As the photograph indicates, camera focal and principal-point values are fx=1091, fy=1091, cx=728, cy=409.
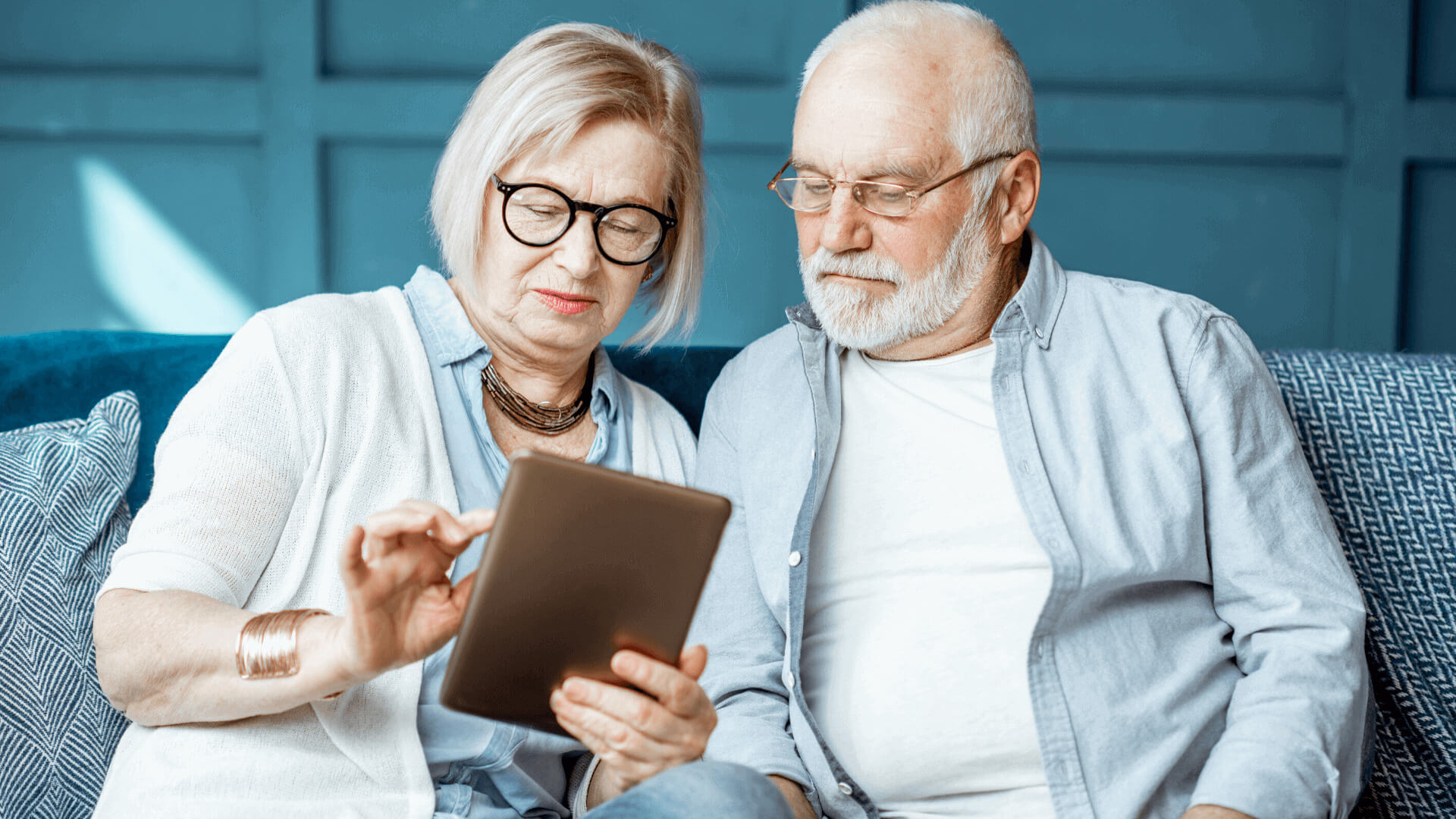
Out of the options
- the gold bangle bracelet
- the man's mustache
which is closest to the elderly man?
the man's mustache

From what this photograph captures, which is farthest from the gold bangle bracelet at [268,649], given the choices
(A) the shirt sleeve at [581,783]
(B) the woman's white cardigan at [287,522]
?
(A) the shirt sleeve at [581,783]

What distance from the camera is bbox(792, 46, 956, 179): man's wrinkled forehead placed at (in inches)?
58.9

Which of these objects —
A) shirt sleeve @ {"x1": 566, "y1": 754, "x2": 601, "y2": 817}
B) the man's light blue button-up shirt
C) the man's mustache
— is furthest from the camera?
the man's mustache

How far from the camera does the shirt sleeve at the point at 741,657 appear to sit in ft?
4.63

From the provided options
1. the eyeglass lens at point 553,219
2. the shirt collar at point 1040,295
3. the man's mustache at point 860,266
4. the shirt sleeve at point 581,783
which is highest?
the eyeglass lens at point 553,219

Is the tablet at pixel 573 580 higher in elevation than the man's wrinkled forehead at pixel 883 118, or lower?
lower

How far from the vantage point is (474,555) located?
4.68 feet

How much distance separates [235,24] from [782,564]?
7.37ft

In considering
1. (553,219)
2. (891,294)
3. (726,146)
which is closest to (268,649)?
(553,219)

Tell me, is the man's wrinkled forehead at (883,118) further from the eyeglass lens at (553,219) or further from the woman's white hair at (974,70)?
the eyeglass lens at (553,219)

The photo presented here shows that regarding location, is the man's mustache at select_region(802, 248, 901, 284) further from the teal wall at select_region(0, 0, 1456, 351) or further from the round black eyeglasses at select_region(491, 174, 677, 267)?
the teal wall at select_region(0, 0, 1456, 351)

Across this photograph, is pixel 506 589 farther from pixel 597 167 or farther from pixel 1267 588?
pixel 1267 588

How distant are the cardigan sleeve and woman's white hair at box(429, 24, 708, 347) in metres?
0.35

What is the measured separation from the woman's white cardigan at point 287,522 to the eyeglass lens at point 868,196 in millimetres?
599
